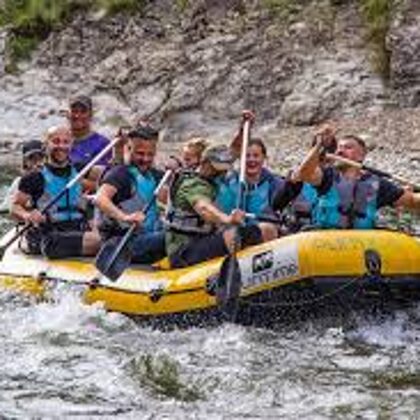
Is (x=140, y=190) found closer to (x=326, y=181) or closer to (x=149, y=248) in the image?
(x=149, y=248)

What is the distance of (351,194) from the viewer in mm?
9578

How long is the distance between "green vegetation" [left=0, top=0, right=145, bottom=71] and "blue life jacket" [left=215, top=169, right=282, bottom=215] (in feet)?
50.8

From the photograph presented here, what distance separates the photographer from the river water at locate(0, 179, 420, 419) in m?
7.42

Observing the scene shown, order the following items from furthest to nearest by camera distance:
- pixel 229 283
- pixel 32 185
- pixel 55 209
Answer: pixel 55 209 → pixel 32 185 → pixel 229 283

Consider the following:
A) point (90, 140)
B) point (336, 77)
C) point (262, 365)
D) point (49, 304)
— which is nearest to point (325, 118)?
point (336, 77)

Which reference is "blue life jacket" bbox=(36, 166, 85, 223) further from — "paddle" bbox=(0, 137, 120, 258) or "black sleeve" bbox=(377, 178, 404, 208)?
"black sleeve" bbox=(377, 178, 404, 208)

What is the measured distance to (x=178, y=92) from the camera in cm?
2234

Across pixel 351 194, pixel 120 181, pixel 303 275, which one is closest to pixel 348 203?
pixel 351 194

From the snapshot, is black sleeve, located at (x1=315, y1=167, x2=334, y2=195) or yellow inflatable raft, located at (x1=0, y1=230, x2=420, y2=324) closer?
yellow inflatable raft, located at (x1=0, y1=230, x2=420, y2=324)

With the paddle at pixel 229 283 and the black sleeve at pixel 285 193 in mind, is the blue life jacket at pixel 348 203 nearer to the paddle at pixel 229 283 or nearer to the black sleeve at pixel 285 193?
the black sleeve at pixel 285 193

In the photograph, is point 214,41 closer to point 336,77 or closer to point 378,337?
point 336,77

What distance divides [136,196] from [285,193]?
1255 millimetres

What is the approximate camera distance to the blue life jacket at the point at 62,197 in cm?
1066

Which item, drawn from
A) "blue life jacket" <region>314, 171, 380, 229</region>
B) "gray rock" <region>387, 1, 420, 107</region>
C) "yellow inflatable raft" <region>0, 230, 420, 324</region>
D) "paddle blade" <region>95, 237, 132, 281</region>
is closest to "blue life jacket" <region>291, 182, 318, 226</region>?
"blue life jacket" <region>314, 171, 380, 229</region>
